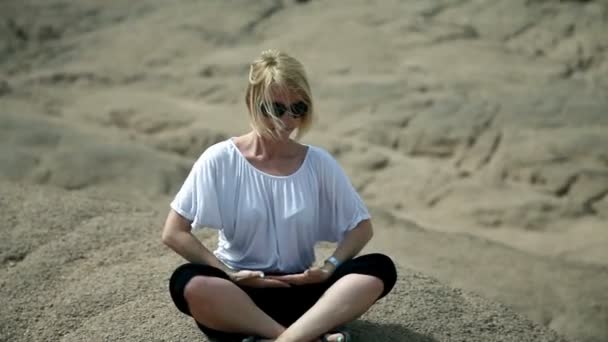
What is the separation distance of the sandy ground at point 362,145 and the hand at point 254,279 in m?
0.42

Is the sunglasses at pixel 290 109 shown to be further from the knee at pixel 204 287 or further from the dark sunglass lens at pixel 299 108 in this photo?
the knee at pixel 204 287

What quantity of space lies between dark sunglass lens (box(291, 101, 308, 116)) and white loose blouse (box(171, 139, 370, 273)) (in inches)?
7.5

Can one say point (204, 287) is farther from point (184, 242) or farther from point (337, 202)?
point (337, 202)

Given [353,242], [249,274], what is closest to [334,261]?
[353,242]

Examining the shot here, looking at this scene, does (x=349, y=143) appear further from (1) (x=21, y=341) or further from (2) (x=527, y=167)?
(1) (x=21, y=341)

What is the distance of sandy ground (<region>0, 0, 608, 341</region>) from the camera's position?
3613 millimetres

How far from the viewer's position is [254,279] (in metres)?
2.82

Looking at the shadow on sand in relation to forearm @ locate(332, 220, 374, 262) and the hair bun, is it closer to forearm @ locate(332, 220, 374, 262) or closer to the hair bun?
forearm @ locate(332, 220, 374, 262)

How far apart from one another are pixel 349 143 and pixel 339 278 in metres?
3.91

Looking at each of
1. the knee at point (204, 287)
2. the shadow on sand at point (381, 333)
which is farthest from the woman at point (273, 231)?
the shadow on sand at point (381, 333)

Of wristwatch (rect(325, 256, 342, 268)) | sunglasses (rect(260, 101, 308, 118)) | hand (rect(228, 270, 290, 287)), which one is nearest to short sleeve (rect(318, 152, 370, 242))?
wristwatch (rect(325, 256, 342, 268))

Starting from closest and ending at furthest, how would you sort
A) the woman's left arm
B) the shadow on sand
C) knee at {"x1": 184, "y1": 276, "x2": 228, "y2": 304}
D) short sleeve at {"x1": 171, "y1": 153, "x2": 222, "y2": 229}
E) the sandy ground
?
knee at {"x1": 184, "y1": 276, "x2": 228, "y2": 304}, short sleeve at {"x1": 171, "y1": 153, "x2": 222, "y2": 229}, the woman's left arm, the shadow on sand, the sandy ground

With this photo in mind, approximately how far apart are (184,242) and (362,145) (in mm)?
4019

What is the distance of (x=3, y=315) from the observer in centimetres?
337
